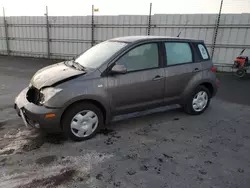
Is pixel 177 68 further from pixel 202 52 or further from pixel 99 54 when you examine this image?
pixel 99 54

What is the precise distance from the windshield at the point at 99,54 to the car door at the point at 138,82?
25 cm

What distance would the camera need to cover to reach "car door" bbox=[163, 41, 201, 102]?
161 inches

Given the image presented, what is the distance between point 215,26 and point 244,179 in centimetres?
776

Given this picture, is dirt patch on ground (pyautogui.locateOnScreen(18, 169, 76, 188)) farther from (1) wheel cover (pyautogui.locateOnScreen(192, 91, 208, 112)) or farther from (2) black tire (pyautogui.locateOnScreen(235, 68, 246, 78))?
(2) black tire (pyautogui.locateOnScreen(235, 68, 246, 78))

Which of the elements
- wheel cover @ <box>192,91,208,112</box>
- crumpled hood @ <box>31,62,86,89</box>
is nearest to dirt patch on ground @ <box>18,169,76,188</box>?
crumpled hood @ <box>31,62,86,89</box>

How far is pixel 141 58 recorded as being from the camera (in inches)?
150

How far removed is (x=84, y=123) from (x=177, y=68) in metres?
2.12

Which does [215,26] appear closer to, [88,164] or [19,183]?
[88,164]

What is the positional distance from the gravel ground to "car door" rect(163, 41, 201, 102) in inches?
26.1

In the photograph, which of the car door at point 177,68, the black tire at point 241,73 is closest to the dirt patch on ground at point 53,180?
the car door at point 177,68

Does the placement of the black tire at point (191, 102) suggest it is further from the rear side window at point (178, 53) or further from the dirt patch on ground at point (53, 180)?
the dirt patch on ground at point (53, 180)

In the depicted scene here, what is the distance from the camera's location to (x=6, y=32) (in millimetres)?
13766

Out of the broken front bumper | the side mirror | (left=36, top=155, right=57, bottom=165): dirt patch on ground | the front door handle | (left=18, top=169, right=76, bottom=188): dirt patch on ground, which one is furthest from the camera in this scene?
the front door handle

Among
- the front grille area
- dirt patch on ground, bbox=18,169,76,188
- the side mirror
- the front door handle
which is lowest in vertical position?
dirt patch on ground, bbox=18,169,76,188
